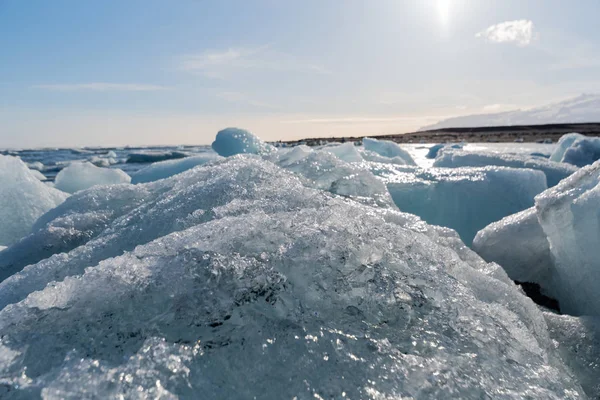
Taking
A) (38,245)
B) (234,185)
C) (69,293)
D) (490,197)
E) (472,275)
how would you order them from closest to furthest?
1. (69,293)
2. (472,275)
3. (234,185)
4. (38,245)
5. (490,197)

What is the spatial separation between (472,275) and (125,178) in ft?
21.8

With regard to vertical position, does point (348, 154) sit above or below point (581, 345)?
above

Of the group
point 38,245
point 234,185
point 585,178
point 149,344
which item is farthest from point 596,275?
point 38,245

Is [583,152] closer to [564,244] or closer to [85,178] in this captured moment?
[564,244]

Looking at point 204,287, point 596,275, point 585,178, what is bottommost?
point 596,275

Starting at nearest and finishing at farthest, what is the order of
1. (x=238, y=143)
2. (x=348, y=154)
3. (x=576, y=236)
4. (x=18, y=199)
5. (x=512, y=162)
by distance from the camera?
1. (x=576, y=236)
2. (x=18, y=199)
3. (x=512, y=162)
4. (x=348, y=154)
5. (x=238, y=143)

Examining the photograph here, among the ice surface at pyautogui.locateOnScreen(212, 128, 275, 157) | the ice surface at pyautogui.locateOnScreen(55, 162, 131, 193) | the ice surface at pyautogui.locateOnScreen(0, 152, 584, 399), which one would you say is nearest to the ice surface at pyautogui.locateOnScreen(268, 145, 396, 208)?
the ice surface at pyautogui.locateOnScreen(0, 152, 584, 399)

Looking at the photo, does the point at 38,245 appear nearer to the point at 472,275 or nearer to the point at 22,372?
the point at 22,372

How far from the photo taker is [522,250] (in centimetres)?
256

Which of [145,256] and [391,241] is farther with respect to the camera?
[391,241]

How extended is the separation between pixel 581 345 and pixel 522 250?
122 centimetres

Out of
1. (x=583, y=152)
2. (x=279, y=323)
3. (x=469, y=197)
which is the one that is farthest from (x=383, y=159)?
(x=279, y=323)

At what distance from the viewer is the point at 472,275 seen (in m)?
1.48

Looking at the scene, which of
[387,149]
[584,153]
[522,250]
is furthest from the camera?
[387,149]
